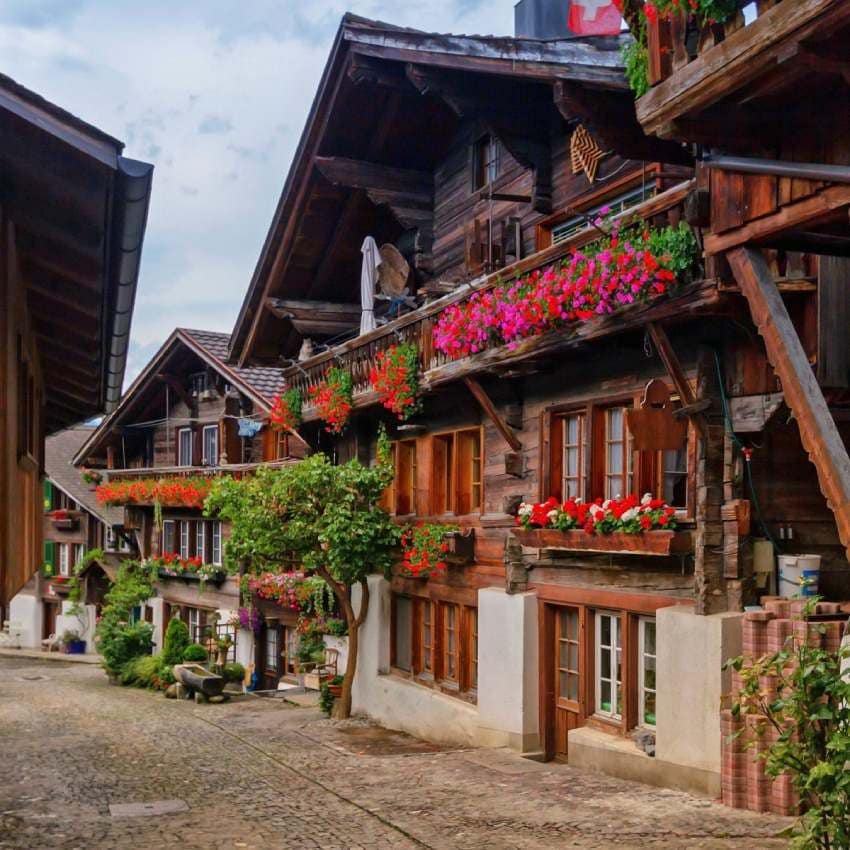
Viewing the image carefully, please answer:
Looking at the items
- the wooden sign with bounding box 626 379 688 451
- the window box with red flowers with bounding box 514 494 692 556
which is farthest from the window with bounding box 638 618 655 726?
the wooden sign with bounding box 626 379 688 451

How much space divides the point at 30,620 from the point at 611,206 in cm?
3622

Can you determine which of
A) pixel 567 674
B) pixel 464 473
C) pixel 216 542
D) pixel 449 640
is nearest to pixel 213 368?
pixel 216 542

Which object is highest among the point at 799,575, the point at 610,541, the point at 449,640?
the point at 610,541

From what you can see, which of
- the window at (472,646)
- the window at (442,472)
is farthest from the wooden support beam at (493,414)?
the window at (472,646)

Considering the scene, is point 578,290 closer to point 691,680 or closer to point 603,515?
point 603,515

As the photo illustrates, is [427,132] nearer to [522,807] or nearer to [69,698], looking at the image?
[522,807]

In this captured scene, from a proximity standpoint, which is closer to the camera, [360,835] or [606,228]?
[360,835]

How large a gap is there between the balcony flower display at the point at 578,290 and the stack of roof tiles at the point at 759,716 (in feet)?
10.4

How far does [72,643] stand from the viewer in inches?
1610

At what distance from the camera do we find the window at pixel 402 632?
1961 cm

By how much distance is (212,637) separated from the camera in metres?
29.9

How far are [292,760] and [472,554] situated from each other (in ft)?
12.2

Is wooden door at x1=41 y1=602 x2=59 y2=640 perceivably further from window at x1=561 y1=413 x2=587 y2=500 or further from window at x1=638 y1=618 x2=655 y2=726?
window at x1=638 y1=618 x2=655 y2=726

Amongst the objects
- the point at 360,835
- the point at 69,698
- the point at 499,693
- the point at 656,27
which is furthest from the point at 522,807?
the point at 69,698
